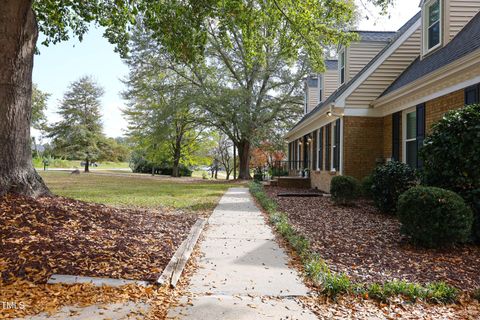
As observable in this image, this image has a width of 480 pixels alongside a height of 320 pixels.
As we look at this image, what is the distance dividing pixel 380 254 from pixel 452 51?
19.7ft

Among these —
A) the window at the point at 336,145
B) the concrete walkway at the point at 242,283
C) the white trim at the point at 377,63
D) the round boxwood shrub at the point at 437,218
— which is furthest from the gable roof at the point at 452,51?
the concrete walkway at the point at 242,283

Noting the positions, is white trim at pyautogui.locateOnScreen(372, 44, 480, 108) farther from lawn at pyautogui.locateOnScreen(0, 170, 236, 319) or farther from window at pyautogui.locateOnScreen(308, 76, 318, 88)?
window at pyautogui.locateOnScreen(308, 76, 318, 88)

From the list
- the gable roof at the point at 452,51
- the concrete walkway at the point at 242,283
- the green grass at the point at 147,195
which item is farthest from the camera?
the green grass at the point at 147,195

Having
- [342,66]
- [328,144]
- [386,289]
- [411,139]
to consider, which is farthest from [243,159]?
[386,289]

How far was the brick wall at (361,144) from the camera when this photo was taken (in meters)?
12.1

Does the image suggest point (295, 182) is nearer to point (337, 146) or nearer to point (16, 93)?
point (337, 146)

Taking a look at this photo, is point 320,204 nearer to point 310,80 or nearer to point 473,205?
point 473,205

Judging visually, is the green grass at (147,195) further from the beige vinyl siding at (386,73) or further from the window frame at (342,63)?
the window frame at (342,63)

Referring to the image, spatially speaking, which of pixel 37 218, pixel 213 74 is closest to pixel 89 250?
pixel 37 218

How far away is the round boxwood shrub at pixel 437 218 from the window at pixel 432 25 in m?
6.28

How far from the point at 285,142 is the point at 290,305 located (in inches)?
882

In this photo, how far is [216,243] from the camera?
566cm

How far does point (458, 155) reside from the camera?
5.82 m

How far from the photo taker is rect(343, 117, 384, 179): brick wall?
1212 centimetres
